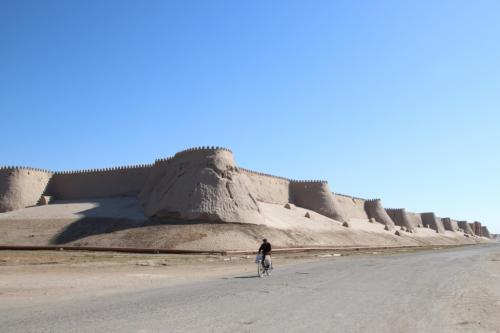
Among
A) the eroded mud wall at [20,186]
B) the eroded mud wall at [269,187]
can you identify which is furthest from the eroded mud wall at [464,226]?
the eroded mud wall at [20,186]

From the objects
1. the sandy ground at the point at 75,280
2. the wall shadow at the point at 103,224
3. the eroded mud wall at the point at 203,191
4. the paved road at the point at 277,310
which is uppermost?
the eroded mud wall at the point at 203,191

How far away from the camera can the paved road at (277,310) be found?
7.57 m

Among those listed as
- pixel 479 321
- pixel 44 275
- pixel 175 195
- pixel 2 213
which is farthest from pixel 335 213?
pixel 479 321

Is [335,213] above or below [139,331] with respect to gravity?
above

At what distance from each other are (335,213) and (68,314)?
174 ft

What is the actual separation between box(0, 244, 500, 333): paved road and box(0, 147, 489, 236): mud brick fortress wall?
2610cm

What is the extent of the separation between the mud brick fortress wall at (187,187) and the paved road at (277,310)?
26097 millimetres

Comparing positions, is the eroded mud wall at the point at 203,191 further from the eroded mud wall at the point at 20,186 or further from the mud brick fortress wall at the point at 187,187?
the eroded mud wall at the point at 20,186

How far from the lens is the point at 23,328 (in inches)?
285

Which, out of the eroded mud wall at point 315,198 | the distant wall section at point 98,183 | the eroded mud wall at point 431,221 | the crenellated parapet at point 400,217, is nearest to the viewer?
the distant wall section at point 98,183

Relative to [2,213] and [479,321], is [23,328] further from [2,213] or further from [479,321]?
[2,213]

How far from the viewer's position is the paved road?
24.8 ft

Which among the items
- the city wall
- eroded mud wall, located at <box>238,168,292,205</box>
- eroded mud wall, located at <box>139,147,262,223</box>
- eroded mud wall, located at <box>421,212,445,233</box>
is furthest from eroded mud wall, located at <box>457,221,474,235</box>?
eroded mud wall, located at <box>139,147,262,223</box>

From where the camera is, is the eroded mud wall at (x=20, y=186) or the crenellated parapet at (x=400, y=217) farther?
the crenellated parapet at (x=400, y=217)
